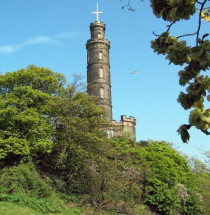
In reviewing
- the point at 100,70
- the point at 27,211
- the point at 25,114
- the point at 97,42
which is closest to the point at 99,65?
the point at 100,70

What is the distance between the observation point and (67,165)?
27.4 metres

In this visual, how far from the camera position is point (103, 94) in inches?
2055

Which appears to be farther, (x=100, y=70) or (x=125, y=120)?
(x=100, y=70)

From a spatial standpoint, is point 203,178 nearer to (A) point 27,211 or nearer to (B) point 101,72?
(A) point 27,211

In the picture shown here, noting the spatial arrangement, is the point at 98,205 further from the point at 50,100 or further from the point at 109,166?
the point at 50,100

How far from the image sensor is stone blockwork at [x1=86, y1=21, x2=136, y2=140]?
2014 inches

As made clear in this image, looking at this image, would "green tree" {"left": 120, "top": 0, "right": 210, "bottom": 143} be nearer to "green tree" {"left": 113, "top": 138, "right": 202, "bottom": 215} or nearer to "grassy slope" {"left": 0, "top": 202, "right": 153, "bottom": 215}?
"grassy slope" {"left": 0, "top": 202, "right": 153, "bottom": 215}

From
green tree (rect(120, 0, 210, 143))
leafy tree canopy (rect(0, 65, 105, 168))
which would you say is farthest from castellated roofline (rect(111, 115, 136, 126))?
green tree (rect(120, 0, 210, 143))

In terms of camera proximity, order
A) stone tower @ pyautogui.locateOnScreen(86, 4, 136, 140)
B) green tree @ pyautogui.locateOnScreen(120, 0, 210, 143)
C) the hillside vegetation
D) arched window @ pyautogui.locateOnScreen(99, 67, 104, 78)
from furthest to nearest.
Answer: arched window @ pyautogui.locateOnScreen(99, 67, 104, 78), stone tower @ pyautogui.locateOnScreen(86, 4, 136, 140), the hillside vegetation, green tree @ pyautogui.locateOnScreen(120, 0, 210, 143)

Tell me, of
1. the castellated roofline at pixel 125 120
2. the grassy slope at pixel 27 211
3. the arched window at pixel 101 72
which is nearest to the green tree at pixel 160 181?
the grassy slope at pixel 27 211

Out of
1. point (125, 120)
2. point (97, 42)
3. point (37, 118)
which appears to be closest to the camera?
point (37, 118)

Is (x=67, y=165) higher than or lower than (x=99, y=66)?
lower

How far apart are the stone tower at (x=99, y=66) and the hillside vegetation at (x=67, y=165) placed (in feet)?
66.6

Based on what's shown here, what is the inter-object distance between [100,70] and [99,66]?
75 centimetres
